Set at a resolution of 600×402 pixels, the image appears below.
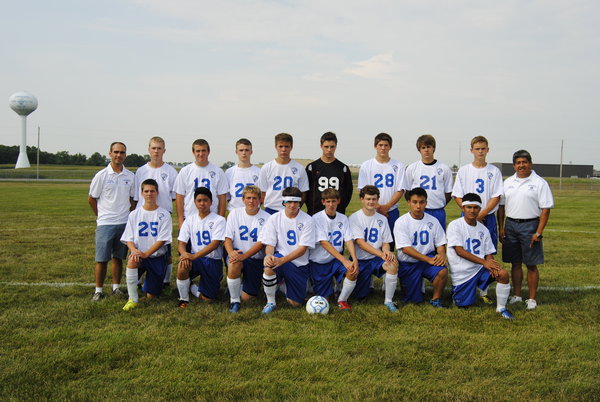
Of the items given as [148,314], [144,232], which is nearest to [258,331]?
[148,314]

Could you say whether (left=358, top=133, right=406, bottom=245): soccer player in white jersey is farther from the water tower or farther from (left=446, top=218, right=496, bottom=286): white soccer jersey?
the water tower

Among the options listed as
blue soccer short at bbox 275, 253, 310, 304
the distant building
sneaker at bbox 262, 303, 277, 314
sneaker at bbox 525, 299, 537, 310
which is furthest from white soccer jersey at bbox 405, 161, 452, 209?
the distant building

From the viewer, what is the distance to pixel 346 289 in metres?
5.04

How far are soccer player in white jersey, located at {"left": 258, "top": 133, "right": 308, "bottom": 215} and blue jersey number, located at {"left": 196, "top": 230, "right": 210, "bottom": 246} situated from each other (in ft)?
2.75

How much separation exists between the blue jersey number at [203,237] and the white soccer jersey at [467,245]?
2850 mm

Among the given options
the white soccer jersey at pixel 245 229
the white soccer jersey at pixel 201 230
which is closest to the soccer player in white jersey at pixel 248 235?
the white soccer jersey at pixel 245 229

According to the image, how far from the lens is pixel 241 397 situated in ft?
9.89

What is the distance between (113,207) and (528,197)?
4.98 metres

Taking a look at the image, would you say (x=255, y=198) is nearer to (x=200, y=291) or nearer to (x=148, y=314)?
(x=200, y=291)

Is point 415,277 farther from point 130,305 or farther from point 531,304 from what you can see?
point 130,305

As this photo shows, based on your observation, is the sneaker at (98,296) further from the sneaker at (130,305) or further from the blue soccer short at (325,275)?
the blue soccer short at (325,275)

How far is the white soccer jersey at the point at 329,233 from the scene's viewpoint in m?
5.28

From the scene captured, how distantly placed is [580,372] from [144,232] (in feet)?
14.9

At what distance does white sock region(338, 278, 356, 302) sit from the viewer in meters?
5.01
